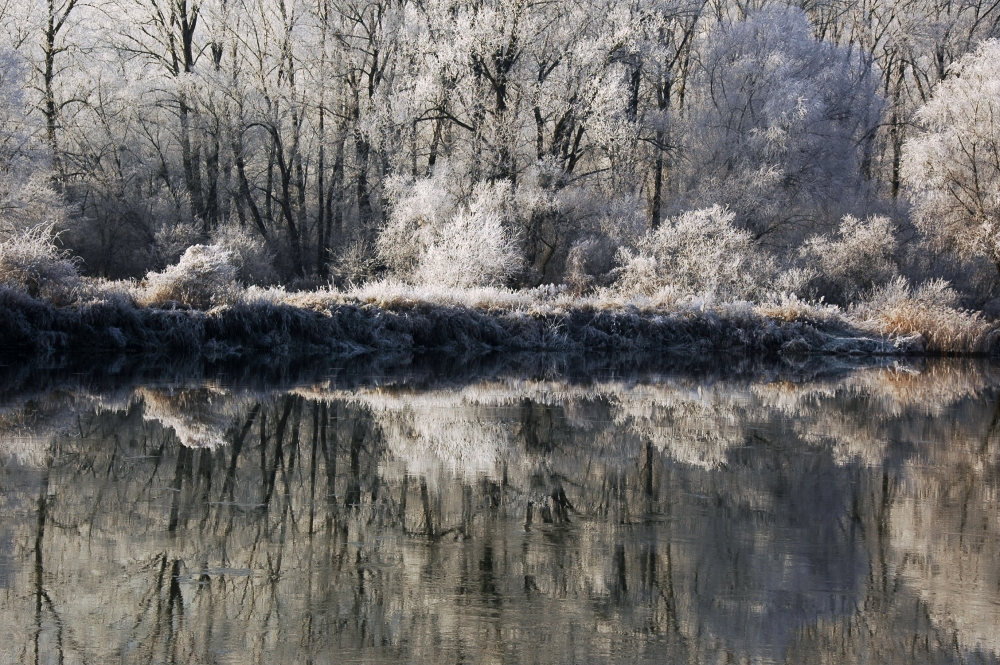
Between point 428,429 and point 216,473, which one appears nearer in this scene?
point 216,473

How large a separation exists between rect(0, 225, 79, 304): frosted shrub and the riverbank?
1.02ft

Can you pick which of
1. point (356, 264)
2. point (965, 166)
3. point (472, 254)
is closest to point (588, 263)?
point (472, 254)

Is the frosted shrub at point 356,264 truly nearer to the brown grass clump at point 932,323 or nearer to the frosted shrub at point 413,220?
the frosted shrub at point 413,220

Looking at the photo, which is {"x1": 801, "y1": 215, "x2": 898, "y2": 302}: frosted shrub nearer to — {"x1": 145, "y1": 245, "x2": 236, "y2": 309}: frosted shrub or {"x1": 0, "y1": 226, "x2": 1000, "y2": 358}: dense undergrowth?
{"x1": 0, "y1": 226, "x2": 1000, "y2": 358}: dense undergrowth

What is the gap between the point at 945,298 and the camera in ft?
86.1

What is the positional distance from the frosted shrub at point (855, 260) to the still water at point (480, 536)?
760 inches

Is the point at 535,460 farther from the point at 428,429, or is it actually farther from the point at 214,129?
the point at 214,129

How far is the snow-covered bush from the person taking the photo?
83.8ft

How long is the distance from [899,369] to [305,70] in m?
21.5

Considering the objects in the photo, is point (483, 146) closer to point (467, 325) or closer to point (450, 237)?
point (450, 237)

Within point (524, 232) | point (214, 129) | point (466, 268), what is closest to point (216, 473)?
point (466, 268)

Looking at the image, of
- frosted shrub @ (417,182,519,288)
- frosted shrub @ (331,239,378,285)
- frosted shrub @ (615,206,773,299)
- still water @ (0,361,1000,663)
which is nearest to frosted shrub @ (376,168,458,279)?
frosted shrub @ (331,239,378,285)

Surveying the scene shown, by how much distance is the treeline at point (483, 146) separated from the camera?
28.1m

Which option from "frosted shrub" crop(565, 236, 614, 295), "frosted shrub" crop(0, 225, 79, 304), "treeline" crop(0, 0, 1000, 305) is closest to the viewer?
"frosted shrub" crop(0, 225, 79, 304)
